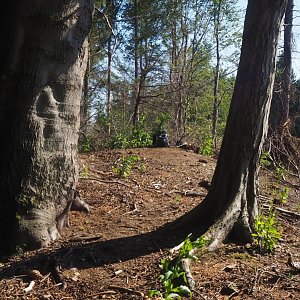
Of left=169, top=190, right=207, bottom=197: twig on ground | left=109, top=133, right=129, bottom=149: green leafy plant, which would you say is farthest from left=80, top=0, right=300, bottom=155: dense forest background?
left=169, top=190, right=207, bottom=197: twig on ground

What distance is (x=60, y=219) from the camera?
163 inches

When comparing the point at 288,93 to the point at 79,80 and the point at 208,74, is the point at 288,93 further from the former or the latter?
the point at 79,80

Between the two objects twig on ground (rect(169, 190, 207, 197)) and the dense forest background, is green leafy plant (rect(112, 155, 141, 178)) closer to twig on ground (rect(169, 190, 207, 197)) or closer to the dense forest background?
twig on ground (rect(169, 190, 207, 197))

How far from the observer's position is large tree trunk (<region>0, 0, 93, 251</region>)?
370 centimetres

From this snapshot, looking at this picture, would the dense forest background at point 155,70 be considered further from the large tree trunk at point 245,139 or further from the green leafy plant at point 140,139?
the large tree trunk at point 245,139

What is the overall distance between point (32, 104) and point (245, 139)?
77.3 inches

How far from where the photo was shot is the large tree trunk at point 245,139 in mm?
3748

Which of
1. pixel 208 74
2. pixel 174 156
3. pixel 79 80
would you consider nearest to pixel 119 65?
pixel 208 74

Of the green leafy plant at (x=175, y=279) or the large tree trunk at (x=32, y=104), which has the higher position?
the large tree trunk at (x=32, y=104)

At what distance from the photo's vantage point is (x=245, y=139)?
3.88 m

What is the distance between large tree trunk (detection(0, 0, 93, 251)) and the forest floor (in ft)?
1.13

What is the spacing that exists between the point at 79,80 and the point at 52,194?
1118 millimetres

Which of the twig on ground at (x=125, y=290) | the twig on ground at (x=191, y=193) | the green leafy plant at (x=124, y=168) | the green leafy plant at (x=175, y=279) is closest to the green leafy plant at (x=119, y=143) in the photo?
the green leafy plant at (x=124, y=168)

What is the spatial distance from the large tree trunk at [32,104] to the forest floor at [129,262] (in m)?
0.35
